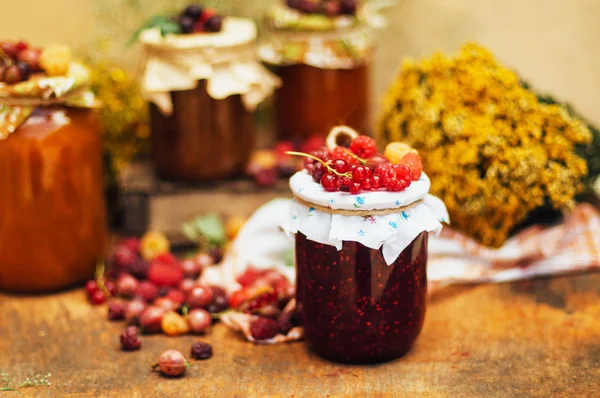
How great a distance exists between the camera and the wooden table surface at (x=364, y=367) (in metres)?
1.43

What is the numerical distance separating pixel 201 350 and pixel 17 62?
28.3 inches

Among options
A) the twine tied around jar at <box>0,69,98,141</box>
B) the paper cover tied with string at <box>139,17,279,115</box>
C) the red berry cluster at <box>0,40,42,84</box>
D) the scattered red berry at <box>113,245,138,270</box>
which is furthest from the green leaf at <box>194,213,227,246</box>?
the red berry cluster at <box>0,40,42,84</box>

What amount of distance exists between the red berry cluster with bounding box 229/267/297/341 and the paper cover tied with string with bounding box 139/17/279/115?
0.44 m

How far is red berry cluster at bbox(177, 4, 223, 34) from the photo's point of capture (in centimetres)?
191

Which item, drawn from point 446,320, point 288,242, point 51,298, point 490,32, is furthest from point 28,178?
point 490,32

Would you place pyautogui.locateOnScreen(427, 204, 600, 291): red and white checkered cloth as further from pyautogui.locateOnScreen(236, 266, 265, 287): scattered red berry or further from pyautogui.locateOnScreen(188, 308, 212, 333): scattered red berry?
pyautogui.locateOnScreen(188, 308, 212, 333): scattered red berry

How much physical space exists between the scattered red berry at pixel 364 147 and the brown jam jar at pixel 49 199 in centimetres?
64

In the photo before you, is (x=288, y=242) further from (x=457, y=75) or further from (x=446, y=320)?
(x=457, y=75)

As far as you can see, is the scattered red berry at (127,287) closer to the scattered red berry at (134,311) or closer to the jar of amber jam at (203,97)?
the scattered red berry at (134,311)

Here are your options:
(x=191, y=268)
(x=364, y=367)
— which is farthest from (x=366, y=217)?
(x=191, y=268)

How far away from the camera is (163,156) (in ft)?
6.62

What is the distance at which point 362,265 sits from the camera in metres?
1.42

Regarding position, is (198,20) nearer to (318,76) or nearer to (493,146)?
(318,76)

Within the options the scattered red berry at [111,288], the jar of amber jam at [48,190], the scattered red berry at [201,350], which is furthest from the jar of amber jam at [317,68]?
the scattered red berry at [201,350]
